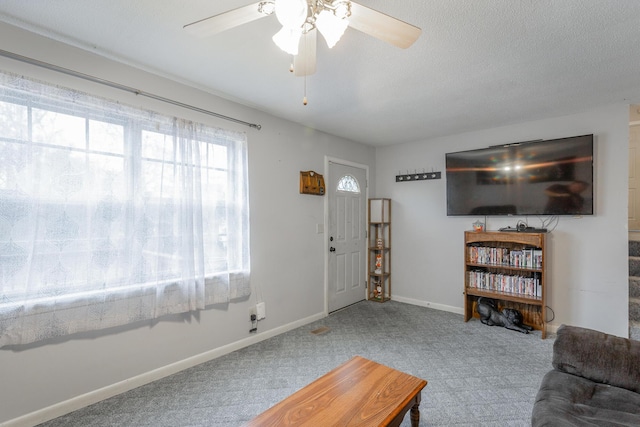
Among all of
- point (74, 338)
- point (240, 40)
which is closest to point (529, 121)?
point (240, 40)

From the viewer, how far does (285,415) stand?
140 centimetres

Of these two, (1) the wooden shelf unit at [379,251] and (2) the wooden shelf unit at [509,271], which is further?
(1) the wooden shelf unit at [379,251]

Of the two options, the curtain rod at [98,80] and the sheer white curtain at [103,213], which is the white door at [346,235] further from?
the curtain rod at [98,80]

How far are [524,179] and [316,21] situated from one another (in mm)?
3307

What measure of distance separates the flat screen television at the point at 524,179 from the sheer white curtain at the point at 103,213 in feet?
9.66

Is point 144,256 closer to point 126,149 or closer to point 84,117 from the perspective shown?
point 126,149

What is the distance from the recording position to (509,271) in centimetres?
371

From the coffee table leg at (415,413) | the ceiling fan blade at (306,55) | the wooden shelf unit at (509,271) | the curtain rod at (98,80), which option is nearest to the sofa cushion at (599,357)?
the coffee table leg at (415,413)

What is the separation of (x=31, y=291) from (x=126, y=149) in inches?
42.6

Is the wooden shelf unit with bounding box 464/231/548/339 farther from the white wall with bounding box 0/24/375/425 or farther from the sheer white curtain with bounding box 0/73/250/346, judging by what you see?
the sheer white curtain with bounding box 0/73/250/346

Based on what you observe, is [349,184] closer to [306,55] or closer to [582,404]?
[306,55]

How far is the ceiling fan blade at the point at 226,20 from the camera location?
1.24m

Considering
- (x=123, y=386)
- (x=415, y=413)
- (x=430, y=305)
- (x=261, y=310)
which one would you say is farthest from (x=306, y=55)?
(x=430, y=305)

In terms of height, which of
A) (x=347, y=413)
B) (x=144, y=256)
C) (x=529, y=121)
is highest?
(x=529, y=121)
